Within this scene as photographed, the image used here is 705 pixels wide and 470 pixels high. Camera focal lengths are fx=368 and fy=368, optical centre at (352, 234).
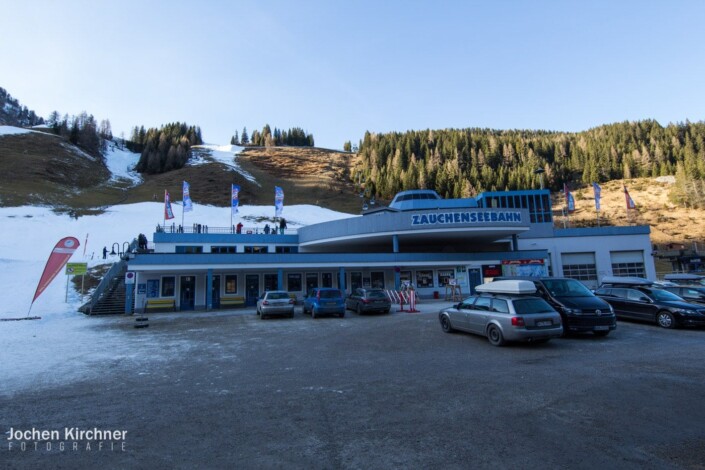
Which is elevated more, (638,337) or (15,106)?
(15,106)

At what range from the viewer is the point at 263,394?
6.97 meters

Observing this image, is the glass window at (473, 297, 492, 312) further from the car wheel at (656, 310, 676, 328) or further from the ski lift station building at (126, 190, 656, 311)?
the ski lift station building at (126, 190, 656, 311)

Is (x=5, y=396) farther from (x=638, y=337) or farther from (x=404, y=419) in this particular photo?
(x=638, y=337)

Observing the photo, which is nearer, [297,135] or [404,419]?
[404,419]

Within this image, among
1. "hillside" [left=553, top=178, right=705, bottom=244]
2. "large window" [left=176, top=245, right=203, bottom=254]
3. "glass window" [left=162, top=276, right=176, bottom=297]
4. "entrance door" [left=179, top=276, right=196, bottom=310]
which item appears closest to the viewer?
"glass window" [left=162, top=276, right=176, bottom=297]

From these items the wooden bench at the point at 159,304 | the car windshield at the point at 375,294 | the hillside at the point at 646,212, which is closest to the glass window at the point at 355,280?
the car windshield at the point at 375,294

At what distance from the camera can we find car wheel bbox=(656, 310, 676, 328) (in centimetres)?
1358

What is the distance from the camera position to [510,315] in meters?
10.8

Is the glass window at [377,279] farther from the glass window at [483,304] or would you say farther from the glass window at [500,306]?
the glass window at [500,306]

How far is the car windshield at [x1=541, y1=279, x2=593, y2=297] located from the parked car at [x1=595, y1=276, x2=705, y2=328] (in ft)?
10.2

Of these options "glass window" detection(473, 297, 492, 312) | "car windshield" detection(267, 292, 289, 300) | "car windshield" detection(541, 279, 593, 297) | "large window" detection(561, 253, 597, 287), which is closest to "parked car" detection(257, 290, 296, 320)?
"car windshield" detection(267, 292, 289, 300)

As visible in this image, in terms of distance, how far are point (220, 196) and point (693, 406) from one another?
92.3 meters

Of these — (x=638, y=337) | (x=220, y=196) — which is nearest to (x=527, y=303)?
(x=638, y=337)

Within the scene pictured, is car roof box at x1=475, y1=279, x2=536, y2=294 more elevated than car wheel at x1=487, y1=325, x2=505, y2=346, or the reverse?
car roof box at x1=475, y1=279, x2=536, y2=294
